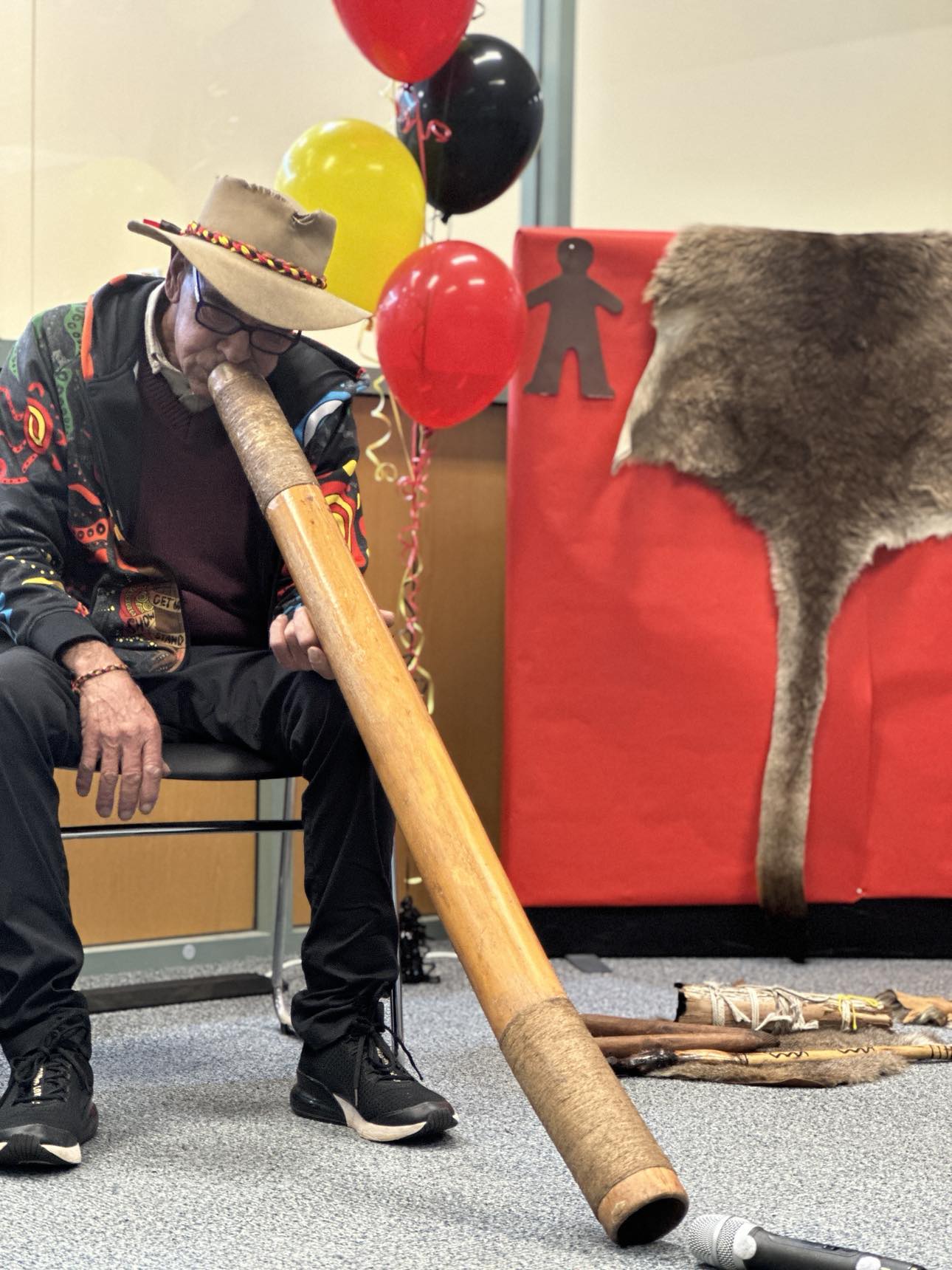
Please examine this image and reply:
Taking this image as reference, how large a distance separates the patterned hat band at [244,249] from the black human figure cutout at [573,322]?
0.91 metres

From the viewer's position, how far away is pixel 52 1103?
135cm

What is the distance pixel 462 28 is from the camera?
7.11 ft

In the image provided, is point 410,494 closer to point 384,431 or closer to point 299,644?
point 384,431

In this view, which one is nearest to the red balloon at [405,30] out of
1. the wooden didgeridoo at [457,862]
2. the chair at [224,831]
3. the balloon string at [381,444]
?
the balloon string at [381,444]

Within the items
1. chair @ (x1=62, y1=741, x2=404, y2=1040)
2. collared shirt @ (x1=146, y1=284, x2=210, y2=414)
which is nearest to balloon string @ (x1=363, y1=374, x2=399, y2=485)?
chair @ (x1=62, y1=741, x2=404, y2=1040)

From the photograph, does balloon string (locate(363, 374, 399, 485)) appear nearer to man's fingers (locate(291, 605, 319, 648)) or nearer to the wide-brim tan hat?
the wide-brim tan hat

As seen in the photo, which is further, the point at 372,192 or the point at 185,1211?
the point at 372,192

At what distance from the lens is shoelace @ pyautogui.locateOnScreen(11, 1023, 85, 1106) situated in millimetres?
1358

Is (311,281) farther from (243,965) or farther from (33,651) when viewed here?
(243,965)

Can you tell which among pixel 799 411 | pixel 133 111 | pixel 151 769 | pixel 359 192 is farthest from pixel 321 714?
pixel 133 111

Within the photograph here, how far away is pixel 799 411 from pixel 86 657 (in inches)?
57.3

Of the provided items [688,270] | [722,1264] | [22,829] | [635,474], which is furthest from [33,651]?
[688,270]

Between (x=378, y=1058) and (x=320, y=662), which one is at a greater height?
(x=320, y=662)

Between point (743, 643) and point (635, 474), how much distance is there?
0.36 meters
